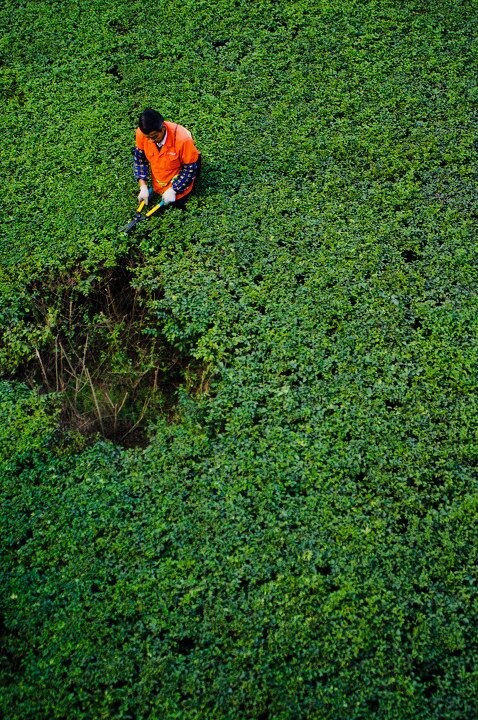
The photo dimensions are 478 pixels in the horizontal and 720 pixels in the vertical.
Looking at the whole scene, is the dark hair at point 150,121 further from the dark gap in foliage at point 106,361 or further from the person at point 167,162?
the dark gap in foliage at point 106,361

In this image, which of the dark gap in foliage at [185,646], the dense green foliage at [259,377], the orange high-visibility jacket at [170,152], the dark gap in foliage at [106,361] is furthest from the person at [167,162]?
the dark gap in foliage at [185,646]

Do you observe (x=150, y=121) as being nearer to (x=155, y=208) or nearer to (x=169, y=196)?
(x=169, y=196)

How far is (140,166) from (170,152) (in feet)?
1.25

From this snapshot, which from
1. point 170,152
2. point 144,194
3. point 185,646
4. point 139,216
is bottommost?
point 185,646

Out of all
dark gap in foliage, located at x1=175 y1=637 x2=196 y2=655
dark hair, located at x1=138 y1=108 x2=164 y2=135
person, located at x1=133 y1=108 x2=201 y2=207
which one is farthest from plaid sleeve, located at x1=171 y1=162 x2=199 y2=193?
dark gap in foliage, located at x1=175 y1=637 x2=196 y2=655

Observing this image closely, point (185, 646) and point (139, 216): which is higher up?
point (139, 216)

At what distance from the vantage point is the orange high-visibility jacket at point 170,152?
5898 millimetres

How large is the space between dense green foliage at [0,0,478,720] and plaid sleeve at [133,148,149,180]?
1.00 ft

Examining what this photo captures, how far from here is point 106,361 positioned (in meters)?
5.78

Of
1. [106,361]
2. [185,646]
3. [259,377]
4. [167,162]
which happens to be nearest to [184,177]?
[167,162]

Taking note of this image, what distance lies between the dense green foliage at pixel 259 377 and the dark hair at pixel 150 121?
0.88 metres

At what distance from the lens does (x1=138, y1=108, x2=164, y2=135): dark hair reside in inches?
218

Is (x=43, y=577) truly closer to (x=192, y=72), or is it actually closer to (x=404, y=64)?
(x=192, y=72)

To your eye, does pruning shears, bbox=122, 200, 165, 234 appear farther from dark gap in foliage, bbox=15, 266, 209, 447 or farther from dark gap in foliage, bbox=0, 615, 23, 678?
dark gap in foliage, bbox=0, 615, 23, 678
